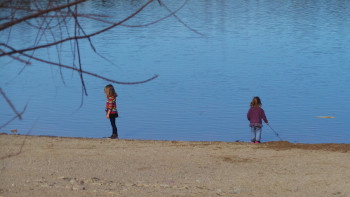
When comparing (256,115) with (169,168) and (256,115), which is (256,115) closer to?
(256,115)

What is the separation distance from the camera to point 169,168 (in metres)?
10.4

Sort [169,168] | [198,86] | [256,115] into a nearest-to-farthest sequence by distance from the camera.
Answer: [169,168]
[256,115]
[198,86]

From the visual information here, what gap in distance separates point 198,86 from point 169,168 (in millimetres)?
10991

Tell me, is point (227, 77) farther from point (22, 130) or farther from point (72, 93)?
point (22, 130)

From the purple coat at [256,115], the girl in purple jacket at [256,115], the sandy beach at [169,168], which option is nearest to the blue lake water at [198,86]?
the sandy beach at [169,168]

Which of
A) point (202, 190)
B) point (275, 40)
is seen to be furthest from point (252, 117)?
point (275, 40)

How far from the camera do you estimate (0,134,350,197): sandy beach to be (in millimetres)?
8859

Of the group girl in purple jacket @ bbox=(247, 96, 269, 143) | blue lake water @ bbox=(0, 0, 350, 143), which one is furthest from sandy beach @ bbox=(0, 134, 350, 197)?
blue lake water @ bbox=(0, 0, 350, 143)

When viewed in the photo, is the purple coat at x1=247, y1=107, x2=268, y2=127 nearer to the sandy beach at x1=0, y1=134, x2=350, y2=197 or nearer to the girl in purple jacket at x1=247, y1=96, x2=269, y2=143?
the girl in purple jacket at x1=247, y1=96, x2=269, y2=143

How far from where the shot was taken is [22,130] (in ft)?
52.0

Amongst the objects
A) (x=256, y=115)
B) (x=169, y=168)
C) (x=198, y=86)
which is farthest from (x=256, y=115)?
(x=198, y=86)

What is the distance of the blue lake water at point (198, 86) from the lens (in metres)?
16.3

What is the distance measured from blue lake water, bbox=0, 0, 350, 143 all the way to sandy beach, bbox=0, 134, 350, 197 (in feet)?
4.73

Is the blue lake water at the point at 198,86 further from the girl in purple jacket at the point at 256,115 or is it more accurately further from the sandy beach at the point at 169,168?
the girl in purple jacket at the point at 256,115
